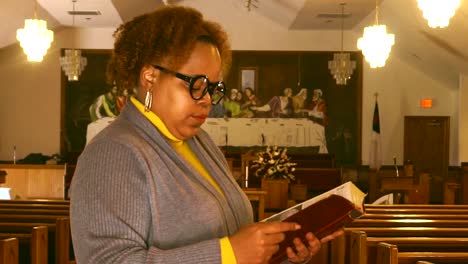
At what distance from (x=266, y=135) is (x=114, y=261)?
13.5 metres

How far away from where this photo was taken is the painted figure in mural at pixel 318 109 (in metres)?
14.7

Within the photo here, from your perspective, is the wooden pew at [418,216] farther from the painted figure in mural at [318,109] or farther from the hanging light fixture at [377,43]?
the painted figure in mural at [318,109]

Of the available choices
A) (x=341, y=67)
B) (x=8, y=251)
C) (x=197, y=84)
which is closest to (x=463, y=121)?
(x=341, y=67)

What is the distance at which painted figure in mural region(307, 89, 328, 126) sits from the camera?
14734 mm

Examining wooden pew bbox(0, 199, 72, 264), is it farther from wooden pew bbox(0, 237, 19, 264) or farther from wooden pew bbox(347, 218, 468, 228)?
wooden pew bbox(347, 218, 468, 228)

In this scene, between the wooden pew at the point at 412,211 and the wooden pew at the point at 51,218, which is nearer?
the wooden pew at the point at 51,218

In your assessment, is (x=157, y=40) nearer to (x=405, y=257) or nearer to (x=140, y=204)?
(x=140, y=204)

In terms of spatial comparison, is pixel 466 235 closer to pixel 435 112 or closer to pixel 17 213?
pixel 17 213

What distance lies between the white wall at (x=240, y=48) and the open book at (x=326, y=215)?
528 inches

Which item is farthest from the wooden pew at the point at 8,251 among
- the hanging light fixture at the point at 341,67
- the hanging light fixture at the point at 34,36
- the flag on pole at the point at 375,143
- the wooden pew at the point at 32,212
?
the flag on pole at the point at 375,143

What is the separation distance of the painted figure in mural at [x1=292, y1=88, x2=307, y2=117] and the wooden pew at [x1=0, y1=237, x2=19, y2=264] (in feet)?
40.0

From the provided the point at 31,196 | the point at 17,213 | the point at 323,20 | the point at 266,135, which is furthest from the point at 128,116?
the point at 266,135

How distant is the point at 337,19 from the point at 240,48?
8.40ft

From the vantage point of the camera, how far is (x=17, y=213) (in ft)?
16.6
